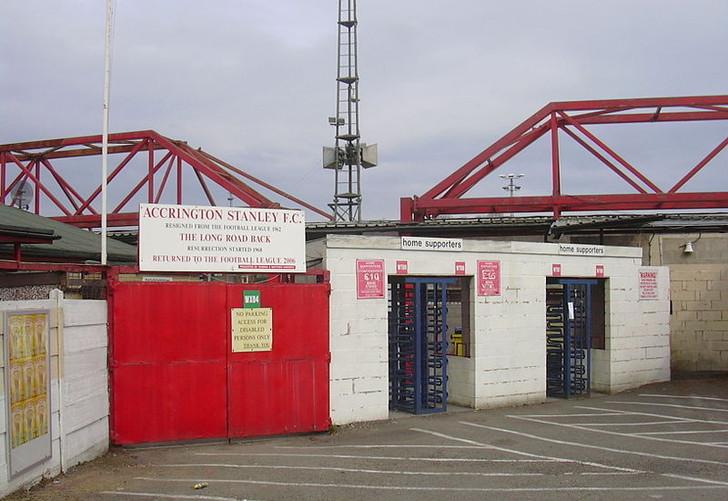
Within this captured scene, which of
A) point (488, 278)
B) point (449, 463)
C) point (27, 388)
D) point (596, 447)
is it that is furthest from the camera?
point (488, 278)

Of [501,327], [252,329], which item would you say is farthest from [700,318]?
[252,329]

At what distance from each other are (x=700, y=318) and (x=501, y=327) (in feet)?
26.4

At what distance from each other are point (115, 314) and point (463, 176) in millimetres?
19483

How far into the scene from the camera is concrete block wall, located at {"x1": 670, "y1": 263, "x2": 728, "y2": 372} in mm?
20250

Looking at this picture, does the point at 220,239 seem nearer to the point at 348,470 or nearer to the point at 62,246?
the point at 348,470

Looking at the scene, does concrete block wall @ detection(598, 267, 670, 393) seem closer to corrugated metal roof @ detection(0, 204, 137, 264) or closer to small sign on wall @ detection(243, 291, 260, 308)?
small sign on wall @ detection(243, 291, 260, 308)

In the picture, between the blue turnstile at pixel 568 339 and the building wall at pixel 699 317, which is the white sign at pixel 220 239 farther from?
the building wall at pixel 699 317

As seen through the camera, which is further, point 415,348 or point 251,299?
point 415,348

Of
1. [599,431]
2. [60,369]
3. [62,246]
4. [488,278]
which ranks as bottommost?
[599,431]

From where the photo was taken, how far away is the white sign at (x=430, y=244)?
47.2 feet

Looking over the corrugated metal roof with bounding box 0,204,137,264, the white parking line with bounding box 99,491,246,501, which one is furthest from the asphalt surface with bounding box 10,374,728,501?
the corrugated metal roof with bounding box 0,204,137,264

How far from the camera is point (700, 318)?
2033 centimetres

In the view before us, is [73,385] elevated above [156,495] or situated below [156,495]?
above

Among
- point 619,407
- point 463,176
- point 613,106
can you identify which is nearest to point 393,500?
point 619,407
